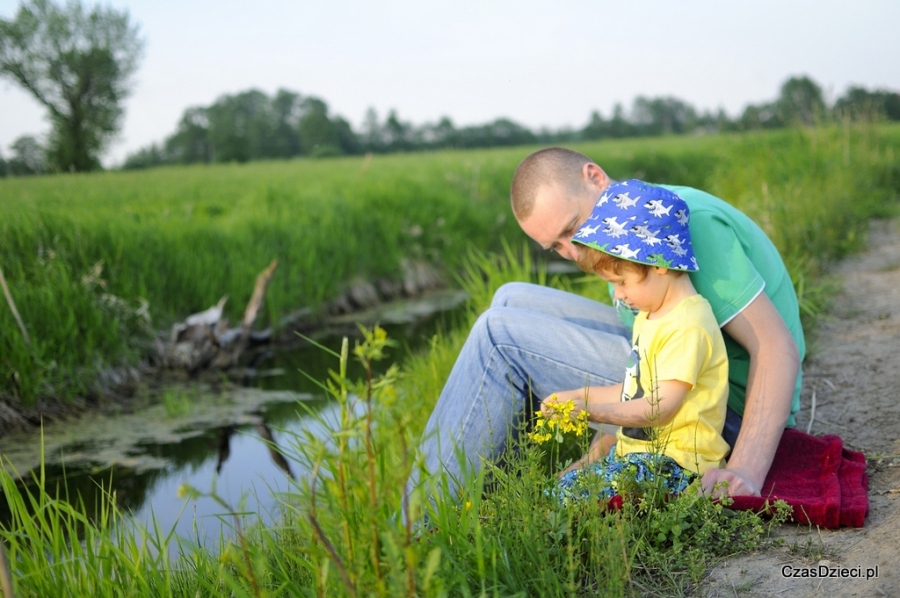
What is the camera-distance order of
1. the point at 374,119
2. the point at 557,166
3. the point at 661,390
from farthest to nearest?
1. the point at 374,119
2. the point at 557,166
3. the point at 661,390

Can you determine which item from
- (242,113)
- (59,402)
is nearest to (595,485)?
(59,402)

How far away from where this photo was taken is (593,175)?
2.33 metres

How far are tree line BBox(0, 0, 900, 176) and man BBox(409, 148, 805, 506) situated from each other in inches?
227

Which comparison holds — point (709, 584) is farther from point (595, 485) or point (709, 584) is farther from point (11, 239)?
point (11, 239)

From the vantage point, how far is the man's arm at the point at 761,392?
1.93 m

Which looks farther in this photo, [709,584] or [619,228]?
[619,228]

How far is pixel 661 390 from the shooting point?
1879mm

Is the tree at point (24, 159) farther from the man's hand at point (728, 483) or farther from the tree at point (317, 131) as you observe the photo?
the tree at point (317, 131)

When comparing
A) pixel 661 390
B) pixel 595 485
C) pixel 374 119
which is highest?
pixel 374 119

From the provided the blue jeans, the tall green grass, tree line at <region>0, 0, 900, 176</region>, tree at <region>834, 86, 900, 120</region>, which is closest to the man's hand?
the blue jeans

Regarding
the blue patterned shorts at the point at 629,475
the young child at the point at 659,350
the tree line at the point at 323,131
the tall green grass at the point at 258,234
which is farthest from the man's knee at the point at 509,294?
the tree line at the point at 323,131

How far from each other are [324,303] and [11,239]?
2.39 meters

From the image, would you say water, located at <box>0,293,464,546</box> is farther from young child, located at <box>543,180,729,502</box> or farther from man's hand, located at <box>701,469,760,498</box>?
man's hand, located at <box>701,469,760,498</box>

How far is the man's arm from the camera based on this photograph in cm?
Result: 193
